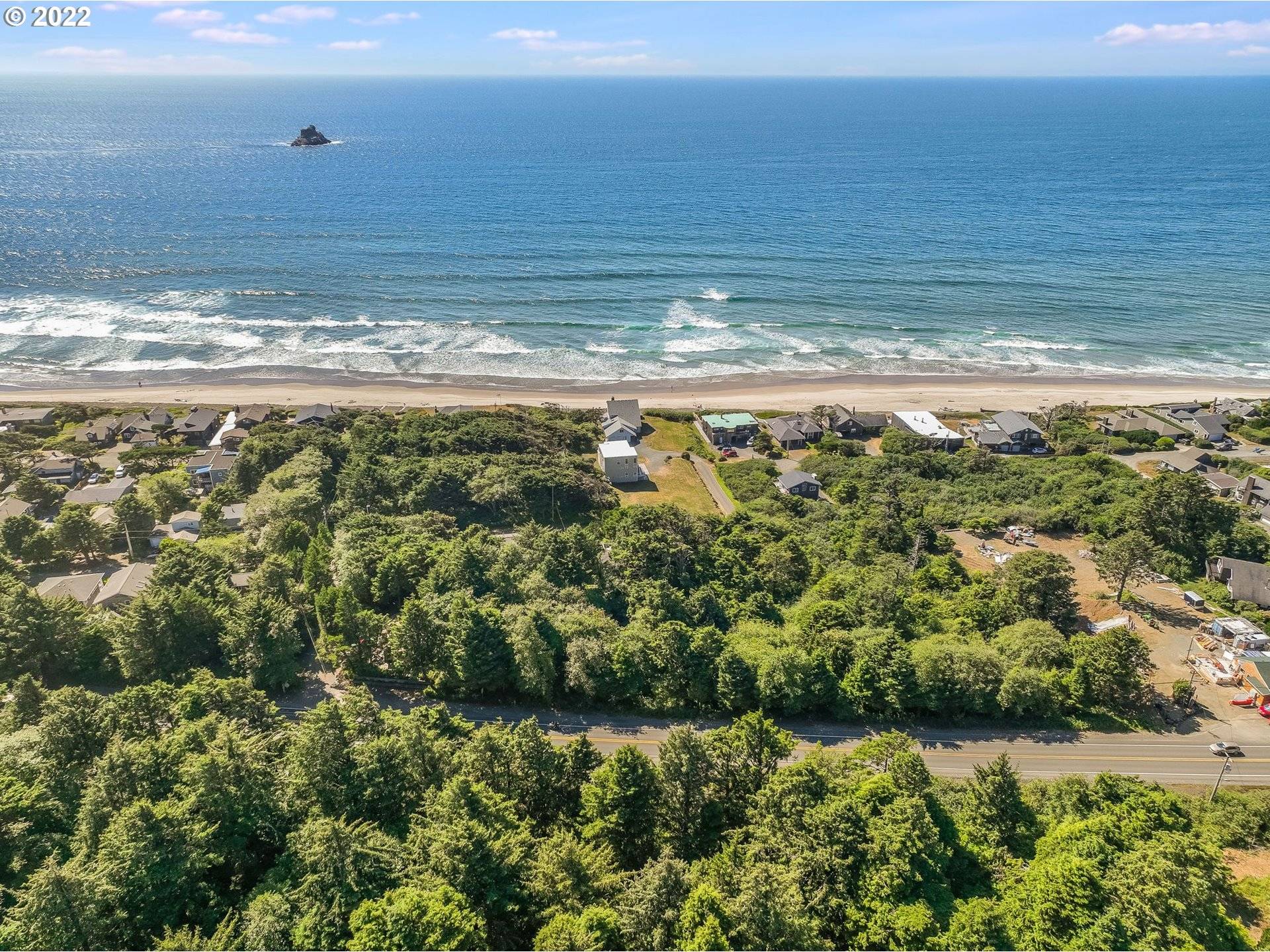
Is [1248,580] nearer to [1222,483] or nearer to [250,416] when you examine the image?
[1222,483]

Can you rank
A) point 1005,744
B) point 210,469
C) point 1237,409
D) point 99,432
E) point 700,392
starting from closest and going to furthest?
point 1005,744 → point 210,469 → point 99,432 → point 1237,409 → point 700,392

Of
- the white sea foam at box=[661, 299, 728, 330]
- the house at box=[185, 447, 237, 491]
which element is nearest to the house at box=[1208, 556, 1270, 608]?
the white sea foam at box=[661, 299, 728, 330]

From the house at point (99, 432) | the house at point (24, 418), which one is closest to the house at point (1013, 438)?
the house at point (99, 432)

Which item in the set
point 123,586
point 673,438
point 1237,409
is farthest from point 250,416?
point 1237,409

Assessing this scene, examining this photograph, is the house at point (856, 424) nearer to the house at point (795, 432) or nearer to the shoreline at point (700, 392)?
the house at point (795, 432)

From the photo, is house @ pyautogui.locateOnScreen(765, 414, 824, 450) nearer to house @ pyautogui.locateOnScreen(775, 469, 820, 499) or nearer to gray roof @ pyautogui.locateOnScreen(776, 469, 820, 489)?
gray roof @ pyautogui.locateOnScreen(776, 469, 820, 489)

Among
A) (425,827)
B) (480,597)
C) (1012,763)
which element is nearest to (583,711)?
(480,597)

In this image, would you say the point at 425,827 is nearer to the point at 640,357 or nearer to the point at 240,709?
the point at 240,709
